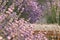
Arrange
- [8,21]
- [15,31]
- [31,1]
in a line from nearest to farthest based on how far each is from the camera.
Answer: [15,31] < [8,21] < [31,1]

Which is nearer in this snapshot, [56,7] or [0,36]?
[0,36]

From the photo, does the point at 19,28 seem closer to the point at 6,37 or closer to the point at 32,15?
the point at 6,37

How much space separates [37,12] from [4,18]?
4.19 ft

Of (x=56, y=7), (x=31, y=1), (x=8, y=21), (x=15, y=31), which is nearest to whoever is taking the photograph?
(x=15, y=31)

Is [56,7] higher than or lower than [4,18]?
lower

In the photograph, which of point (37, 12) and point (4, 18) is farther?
point (37, 12)

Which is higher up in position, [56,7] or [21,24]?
[21,24]

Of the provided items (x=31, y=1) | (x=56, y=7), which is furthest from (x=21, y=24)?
(x=56, y=7)

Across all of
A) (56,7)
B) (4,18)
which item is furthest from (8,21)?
(56,7)

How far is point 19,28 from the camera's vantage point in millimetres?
2674

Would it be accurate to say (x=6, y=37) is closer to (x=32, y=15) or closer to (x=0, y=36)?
(x=0, y=36)

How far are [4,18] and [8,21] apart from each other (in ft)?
0.28

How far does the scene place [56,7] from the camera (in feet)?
19.8

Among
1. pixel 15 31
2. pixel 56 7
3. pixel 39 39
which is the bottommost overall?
pixel 56 7
